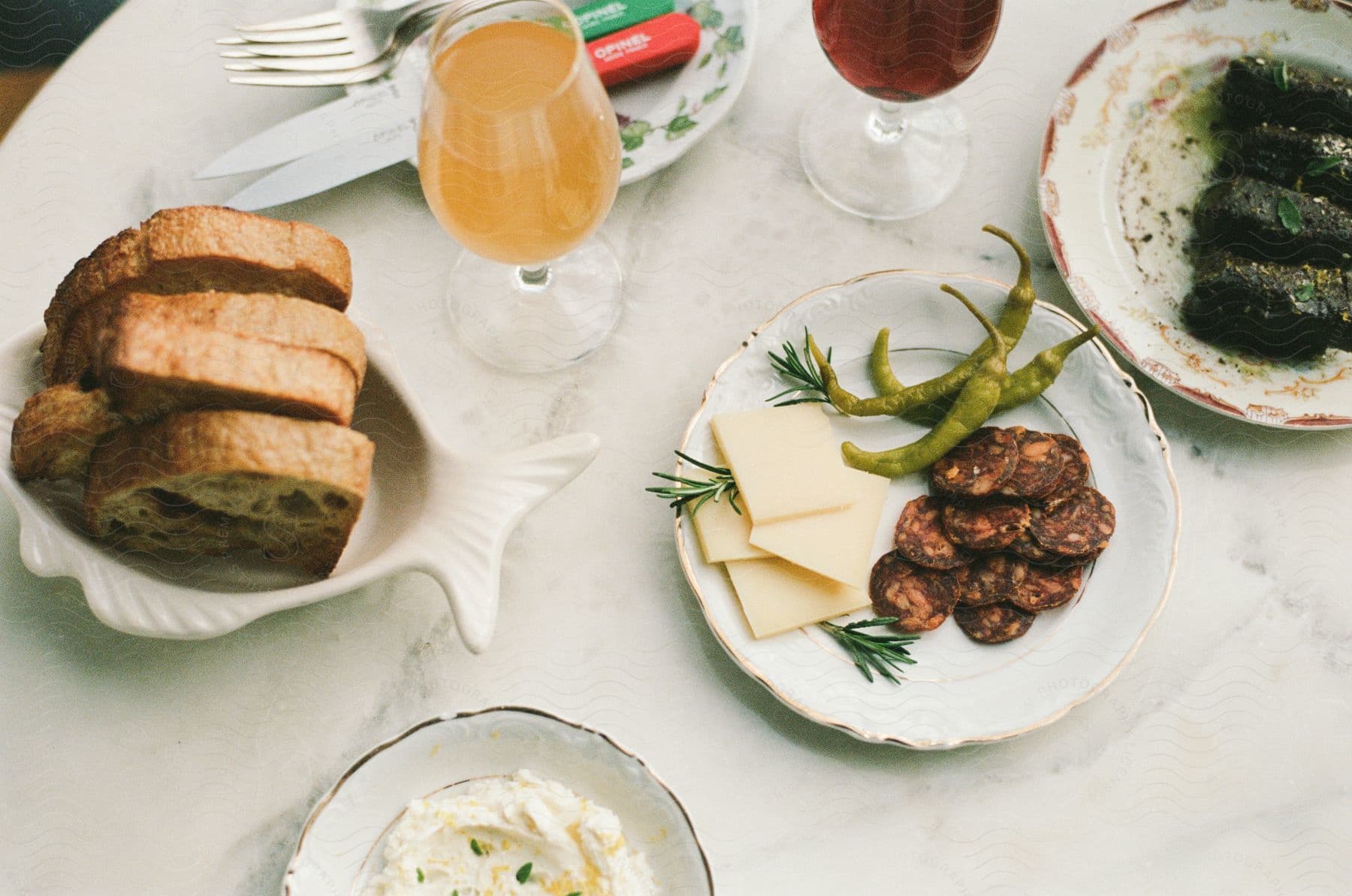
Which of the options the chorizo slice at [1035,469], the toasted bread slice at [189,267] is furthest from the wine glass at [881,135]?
the toasted bread slice at [189,267]

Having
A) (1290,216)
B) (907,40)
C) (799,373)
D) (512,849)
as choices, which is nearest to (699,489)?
(799,373)

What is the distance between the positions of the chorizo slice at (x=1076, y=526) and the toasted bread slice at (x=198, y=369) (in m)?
0.69

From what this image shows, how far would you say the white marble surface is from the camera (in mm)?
1076

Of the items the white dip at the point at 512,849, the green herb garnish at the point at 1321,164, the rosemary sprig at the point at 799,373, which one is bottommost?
the white dip at the point at 512,849

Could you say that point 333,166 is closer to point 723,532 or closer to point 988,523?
point 723,532

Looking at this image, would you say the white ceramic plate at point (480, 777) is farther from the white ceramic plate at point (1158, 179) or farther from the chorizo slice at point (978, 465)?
the white ceramic plate at point (1158, 179)

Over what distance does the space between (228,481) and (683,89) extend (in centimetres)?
70

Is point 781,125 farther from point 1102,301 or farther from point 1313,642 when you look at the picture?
point 1313,642

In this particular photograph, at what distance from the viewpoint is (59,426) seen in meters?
0.90

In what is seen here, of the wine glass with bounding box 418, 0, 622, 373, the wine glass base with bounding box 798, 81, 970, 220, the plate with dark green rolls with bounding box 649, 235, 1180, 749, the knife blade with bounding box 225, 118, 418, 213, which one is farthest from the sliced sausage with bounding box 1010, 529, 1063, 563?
the knife blade with bounding box 225, 118, 418, 213

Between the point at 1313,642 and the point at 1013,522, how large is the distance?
1.26ft

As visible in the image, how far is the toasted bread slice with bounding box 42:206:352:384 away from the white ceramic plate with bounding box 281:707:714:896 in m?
0.44

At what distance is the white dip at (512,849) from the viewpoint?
3.28ft

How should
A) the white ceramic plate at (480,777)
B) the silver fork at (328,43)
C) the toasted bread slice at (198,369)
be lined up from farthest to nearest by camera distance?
the silver fork at (328,43) < the white ceramic plate at (480,777) < the toasted bread slice at (198,369)
